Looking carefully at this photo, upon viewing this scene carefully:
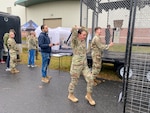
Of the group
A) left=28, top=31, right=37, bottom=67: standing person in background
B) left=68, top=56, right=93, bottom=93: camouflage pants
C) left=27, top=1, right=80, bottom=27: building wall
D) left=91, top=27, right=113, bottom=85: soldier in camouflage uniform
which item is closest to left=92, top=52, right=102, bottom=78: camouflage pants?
left=91, top=27, right=113, bottom=85: soldier in camouflage uniform

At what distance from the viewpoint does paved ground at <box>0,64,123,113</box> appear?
3895mm

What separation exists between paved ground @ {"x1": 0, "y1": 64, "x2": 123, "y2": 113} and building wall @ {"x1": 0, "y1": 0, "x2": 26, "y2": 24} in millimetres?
16928

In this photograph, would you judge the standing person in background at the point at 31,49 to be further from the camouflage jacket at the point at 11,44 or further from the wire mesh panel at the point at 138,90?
the wire mesh panel at the point at 138,90

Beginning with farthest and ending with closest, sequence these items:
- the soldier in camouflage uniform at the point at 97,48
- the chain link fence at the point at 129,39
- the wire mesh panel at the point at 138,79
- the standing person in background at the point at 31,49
→ the standing person in background at the point at 31,49 < the soldier in camouflage uniform at the point at 97,48 < the wire mesh panel at the point at 138,79 < the chain link fence at the point at 129,39

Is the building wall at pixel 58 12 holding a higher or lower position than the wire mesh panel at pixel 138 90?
higher

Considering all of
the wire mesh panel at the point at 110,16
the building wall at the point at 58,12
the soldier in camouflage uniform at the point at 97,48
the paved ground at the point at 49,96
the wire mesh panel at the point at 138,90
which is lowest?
the paved ground at the point at 49,96

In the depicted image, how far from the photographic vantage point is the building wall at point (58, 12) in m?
17.9

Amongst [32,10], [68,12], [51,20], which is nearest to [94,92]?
[68,12]

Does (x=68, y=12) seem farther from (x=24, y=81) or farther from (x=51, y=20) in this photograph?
(x=24, y=81)

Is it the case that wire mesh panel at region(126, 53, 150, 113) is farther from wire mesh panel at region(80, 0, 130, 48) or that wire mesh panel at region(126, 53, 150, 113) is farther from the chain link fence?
wire mesh panel at region(80, 0, 130, 48)

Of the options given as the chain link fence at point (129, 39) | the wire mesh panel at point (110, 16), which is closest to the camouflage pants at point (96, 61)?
the chain link fence at point (129, 39)

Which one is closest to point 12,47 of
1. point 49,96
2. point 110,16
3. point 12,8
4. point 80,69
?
point 49,96

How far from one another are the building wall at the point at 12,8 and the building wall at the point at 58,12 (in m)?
0.98

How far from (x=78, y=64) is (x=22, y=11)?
1983 centimetres
